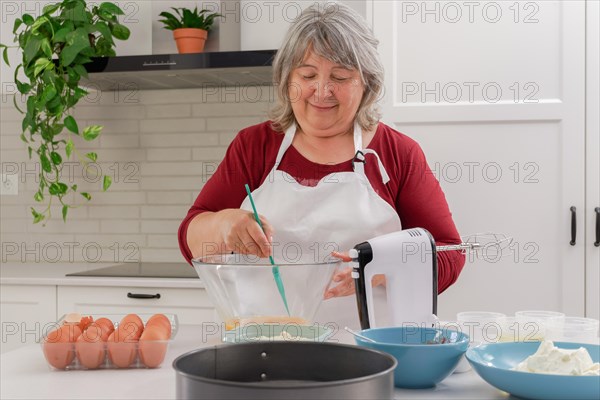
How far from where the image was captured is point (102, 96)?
12.5ft

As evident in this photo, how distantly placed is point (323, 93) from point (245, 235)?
0.56 metres

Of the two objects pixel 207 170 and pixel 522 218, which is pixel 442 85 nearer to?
pixel 522 218

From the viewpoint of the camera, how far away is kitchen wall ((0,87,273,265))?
3.69m

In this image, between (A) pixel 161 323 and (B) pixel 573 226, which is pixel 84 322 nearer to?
(A) pixel 161 323

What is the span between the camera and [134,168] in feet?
12.4

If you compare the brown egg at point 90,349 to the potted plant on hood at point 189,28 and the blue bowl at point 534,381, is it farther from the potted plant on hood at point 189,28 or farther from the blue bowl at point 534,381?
the potted plant on hood at point 189,28

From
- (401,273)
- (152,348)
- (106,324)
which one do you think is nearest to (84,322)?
(106,324)

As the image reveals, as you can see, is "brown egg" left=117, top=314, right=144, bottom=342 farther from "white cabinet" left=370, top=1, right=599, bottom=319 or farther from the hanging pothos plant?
the hanging pothos plant

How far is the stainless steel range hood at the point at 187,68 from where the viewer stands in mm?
3111

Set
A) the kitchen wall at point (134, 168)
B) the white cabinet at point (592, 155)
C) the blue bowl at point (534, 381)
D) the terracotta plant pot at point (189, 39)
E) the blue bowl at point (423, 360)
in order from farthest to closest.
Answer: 1. the kitchen wall at point (134, 168)
2. the terracotta plant pot at point (189, 39)
3. the white cabinet at point (592, 155)
4. the blue bowl at point (423, 360)
5. the blue bowl at point (534, 381)

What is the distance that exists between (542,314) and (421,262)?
0.26 m

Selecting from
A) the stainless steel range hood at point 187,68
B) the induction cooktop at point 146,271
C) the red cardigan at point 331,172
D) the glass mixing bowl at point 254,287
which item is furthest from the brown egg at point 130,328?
the stainless steel range hood at point 187,68

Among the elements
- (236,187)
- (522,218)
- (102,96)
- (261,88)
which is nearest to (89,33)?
(102,96)

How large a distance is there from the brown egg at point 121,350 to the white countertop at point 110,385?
0.02m
